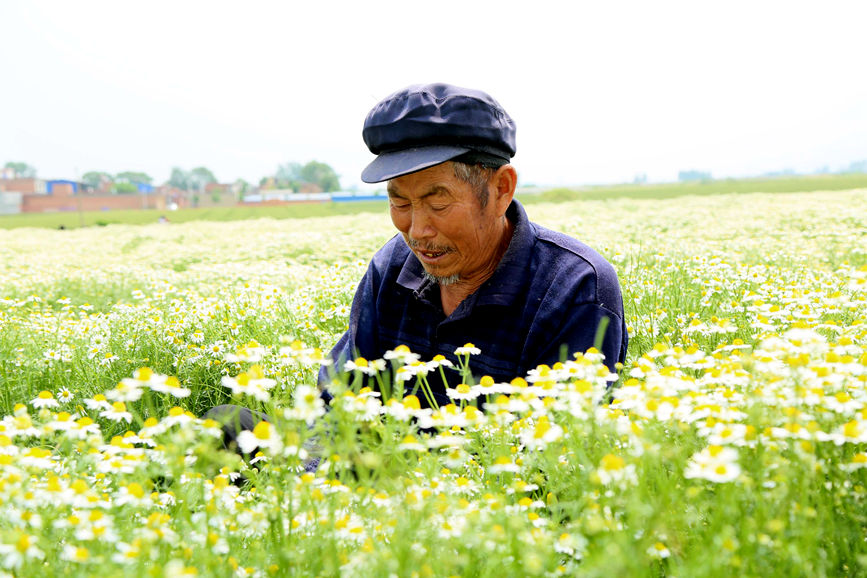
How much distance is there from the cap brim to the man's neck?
58 cm

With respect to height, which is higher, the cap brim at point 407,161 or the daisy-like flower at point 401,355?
the cap brim at point 407,161

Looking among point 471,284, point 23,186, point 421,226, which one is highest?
point 23,186

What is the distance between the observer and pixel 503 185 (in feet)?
11.2

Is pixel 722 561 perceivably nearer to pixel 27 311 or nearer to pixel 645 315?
pixel 645 315

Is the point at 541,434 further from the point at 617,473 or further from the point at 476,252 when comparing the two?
the point at 476,252

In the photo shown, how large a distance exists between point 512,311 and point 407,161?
826 mm

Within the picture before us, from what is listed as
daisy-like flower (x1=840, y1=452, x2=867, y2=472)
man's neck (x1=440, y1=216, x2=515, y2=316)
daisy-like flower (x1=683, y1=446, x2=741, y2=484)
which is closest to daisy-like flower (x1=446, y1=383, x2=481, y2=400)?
daisy-like flower (x1=683, y1=446, x2=741, y2=484)

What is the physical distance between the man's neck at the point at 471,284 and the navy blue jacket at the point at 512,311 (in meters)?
0.04

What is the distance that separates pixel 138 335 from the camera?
15.6ft

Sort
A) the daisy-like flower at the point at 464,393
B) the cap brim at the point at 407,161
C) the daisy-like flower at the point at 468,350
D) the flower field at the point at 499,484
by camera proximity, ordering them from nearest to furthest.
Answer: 1. the flower field at the point at 499,484
2. the daisy-like flower at the point at 464,393
3. the daisy-like flower at the point at 468,350
4. the cap brim at the point at 407,161

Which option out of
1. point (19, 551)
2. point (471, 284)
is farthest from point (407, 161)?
point (19, 551)

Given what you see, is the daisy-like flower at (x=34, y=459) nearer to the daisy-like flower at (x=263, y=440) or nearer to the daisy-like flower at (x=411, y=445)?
the daisy-like flower at (x=263, y=440)

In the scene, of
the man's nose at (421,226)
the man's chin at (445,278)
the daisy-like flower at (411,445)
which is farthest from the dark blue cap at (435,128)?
the daisy-like flower at (411,445)

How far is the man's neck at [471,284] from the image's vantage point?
357 cm
